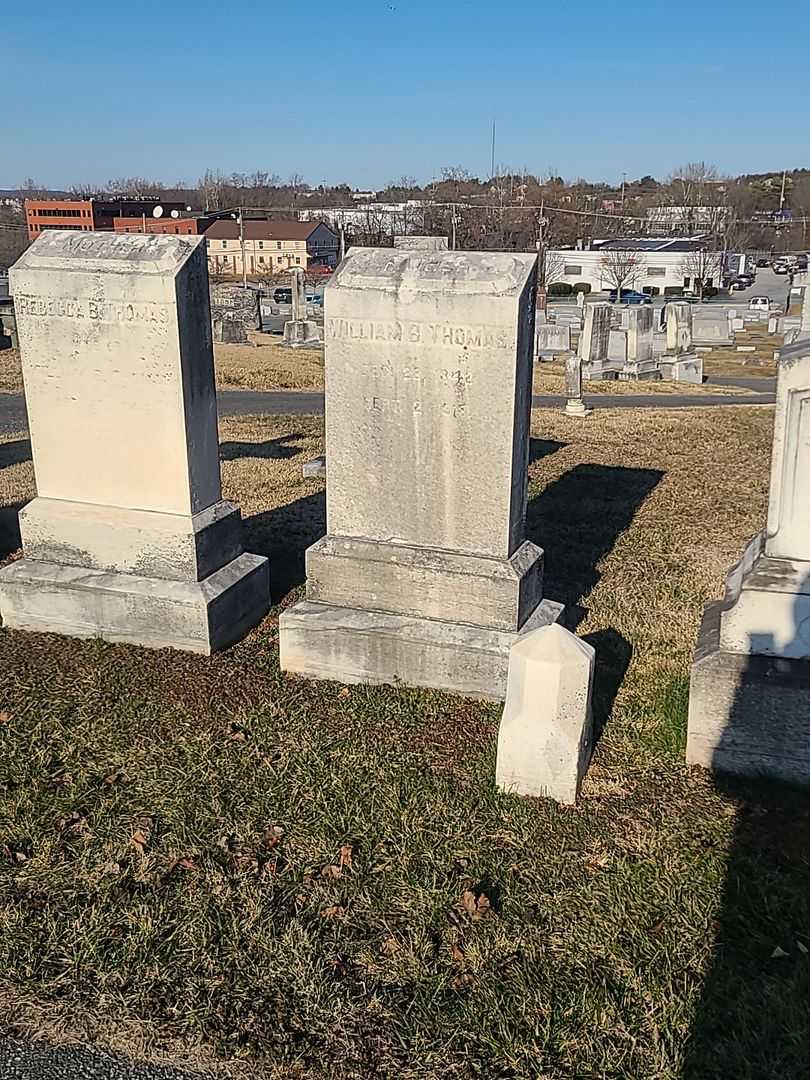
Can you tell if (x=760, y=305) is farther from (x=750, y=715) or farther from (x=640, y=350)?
(x=750, y=715)

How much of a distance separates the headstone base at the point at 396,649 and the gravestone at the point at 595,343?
58.2ft

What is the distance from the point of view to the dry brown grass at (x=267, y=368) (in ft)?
62.0

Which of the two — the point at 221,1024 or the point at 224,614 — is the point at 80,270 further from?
the point at 221,1024

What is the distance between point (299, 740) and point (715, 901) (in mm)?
2173

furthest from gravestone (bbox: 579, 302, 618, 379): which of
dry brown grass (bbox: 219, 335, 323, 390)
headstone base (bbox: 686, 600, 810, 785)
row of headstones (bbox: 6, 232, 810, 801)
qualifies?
headstone base (bbox: 686, 600, 810, 785)

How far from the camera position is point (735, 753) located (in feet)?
14.5

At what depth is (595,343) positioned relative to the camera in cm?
2264

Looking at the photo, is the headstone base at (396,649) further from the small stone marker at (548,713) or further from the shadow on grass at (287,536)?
the shadow on grass at (287,536)

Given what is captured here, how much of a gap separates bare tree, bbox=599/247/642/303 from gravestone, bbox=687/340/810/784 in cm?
5922

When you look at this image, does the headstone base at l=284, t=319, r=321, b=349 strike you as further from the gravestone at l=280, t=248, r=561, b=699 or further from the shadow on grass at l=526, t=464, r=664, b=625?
the gravestone at l=280, t=248, r=561, b=699

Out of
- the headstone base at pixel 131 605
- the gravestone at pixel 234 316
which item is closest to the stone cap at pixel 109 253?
the headstone base at pixel 131 605

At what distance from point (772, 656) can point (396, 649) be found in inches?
80.8

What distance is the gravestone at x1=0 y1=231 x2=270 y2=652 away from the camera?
17.8 feet

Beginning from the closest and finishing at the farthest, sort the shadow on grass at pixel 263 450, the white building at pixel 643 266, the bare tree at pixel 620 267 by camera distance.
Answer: the shadow on grass at pixel 263 450 < the bare tree at pixel 620 267 < the white building at pixel 643 266
